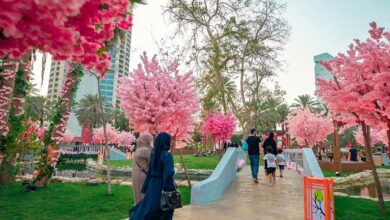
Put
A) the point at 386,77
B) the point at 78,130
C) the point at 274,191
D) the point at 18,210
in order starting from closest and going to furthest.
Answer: the point at 386,77 < the point at 18,210 < the point at 274,191 < the point at 78,130

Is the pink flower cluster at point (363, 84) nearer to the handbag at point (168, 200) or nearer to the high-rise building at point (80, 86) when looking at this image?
the handbag at point (168, 200)

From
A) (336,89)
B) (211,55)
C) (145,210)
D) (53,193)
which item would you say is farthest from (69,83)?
(211,55)

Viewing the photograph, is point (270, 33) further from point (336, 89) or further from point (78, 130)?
point (78, 130)

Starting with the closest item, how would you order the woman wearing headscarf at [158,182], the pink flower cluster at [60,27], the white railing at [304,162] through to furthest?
the pink flower cluster at [60,27] → the woman wearing headscarf at [158,182] → the white railing at [304,162]

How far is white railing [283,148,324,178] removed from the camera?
336 inches

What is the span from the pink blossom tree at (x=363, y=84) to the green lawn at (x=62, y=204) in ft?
17.7

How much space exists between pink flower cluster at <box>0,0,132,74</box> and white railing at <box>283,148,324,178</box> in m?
7.43

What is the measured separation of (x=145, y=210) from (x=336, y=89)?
5573mm

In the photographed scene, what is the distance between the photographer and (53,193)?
994cm

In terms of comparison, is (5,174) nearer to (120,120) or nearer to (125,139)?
(125,139)

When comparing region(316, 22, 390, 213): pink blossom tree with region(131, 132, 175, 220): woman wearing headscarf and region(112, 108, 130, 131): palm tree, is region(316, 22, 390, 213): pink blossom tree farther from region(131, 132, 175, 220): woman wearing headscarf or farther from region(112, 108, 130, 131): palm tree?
region(112, 108, 130, 131): palm tree

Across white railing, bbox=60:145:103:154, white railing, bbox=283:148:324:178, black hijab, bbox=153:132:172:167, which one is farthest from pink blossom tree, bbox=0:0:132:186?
white railing, bbox=60:145:103:154

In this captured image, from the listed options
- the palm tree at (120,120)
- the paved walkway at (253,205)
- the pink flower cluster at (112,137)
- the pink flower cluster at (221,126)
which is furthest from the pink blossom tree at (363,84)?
the palm tree at (120,120)

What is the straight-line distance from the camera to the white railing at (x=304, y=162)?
853 cm
